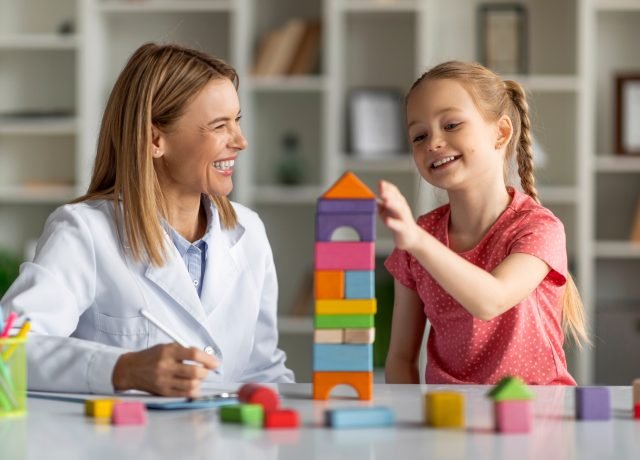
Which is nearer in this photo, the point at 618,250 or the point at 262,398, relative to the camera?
the point at 262,398

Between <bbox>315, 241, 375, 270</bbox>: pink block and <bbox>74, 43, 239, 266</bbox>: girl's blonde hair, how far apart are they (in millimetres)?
598

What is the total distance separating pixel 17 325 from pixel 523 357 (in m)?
0.84

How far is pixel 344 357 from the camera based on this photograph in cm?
133

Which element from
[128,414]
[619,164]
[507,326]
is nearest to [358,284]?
[128,414]

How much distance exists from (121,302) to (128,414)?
0.61 meters

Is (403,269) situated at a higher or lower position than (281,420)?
higher

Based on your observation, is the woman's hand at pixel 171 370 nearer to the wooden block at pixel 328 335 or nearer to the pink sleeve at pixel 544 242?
the wooden block at pixel 328 335

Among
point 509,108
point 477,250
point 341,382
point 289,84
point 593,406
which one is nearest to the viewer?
point 593,406

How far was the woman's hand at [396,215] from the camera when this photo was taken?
130 centimetres

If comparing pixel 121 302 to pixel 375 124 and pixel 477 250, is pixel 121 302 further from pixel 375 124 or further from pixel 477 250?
pixel 375 124

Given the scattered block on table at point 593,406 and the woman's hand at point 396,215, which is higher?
the woman's hand at point 396,215

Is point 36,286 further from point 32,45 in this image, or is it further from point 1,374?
point 32,45

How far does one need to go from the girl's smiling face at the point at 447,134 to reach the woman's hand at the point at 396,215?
445mm

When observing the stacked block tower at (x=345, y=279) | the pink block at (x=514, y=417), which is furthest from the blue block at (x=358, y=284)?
the pink block at (x=514, y=417)
